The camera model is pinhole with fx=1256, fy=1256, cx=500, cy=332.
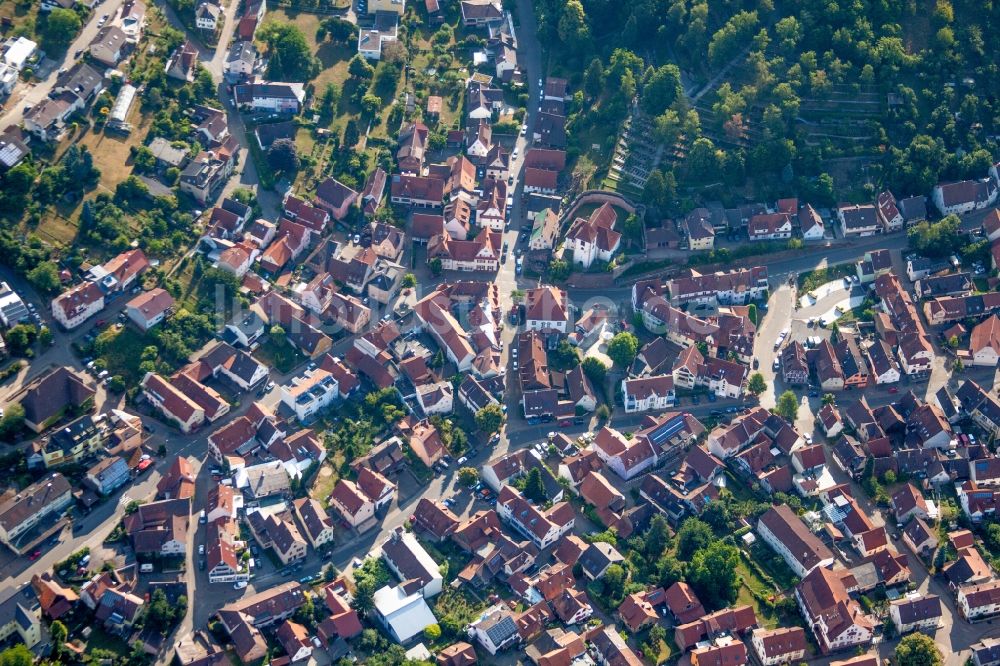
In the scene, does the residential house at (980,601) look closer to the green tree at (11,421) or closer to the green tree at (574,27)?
the green tree at (574,27)

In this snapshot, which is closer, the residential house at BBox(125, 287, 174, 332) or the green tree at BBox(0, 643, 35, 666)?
the green tree at BBox(0, 643, 35, 666)

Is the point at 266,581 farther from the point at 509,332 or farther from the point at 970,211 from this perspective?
the point at 970,211

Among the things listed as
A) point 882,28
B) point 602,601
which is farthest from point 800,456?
point 882,28

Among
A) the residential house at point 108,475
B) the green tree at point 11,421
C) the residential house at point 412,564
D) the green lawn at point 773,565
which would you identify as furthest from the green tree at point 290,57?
the green lawn at point 773,565

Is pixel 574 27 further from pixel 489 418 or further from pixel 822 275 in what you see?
pixel 489 418

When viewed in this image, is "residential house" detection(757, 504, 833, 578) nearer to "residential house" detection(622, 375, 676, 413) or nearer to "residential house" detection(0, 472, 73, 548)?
"residential house" detection(622, 375, 676, 413)

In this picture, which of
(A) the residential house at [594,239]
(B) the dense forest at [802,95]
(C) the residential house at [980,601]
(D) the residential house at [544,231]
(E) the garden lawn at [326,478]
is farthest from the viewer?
(B) the dense forest at [802,95]

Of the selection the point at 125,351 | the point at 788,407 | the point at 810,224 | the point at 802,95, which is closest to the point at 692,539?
the point at 788,407

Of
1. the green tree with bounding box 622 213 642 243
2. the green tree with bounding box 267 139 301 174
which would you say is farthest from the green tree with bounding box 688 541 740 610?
the green tree with bounding box 267 139 301 174
